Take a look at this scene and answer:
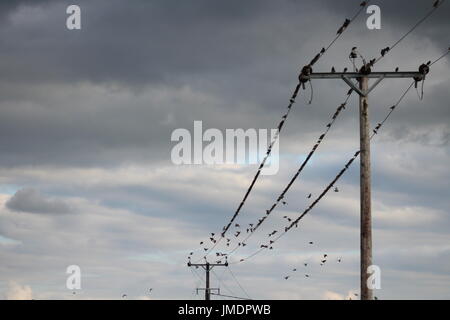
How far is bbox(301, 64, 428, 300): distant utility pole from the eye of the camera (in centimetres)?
2303

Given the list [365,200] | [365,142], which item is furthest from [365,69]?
[365,200]

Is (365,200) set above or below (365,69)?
below

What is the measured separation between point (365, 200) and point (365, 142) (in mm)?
1740

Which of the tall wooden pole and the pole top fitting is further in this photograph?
the pole top fitting

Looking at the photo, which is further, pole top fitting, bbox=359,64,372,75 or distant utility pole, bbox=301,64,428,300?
pole top fitting, bbox=359,64,372,75

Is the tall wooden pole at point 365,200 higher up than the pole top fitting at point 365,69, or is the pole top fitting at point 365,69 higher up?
the pole top fitting at point 365,69

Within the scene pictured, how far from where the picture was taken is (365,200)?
2352 centimetres

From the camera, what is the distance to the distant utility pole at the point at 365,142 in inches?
907

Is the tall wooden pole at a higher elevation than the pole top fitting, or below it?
below

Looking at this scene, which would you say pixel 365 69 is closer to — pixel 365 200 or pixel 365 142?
pixel 365 142
